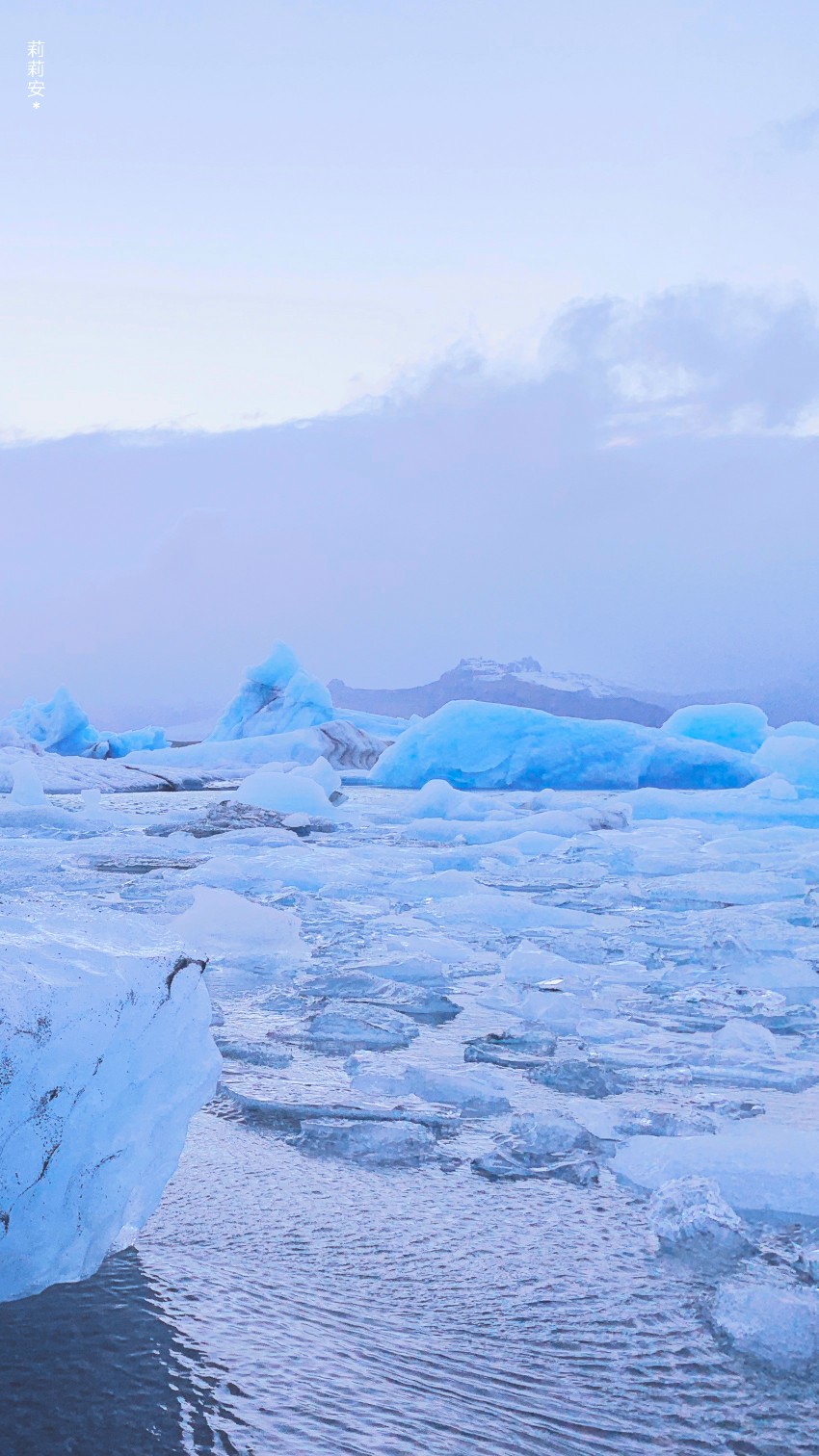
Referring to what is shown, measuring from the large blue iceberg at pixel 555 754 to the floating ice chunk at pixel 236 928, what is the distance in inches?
487

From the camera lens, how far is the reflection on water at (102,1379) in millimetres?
1027

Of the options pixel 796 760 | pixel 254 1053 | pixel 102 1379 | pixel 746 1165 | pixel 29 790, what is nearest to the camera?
pixel 102 1379

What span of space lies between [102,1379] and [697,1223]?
879mm

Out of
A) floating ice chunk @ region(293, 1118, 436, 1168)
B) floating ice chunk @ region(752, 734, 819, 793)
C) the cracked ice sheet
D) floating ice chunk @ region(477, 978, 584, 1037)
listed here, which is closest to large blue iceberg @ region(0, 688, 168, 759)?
floating ice chunk @ region(752, 734, 819, 793)

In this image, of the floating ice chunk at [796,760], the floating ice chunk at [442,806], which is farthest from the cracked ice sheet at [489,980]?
the floating ice chunk at [796,760]

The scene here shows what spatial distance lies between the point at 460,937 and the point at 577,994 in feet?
3.65

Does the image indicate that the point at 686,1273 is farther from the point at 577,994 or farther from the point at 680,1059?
the point at 577,994

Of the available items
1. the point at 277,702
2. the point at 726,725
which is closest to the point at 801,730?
the point at 726,725

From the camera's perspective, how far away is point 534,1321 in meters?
1.33

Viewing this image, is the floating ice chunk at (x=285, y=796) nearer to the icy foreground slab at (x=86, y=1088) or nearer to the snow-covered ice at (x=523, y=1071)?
the snow-covered ice at (x=523, y=1071)

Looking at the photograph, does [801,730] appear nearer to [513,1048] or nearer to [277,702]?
[277,702]

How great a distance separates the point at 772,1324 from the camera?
130 centimetres

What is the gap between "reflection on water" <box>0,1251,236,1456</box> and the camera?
103 cm

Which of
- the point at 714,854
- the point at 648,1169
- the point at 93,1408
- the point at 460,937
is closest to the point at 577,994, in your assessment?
the point at 460,937
